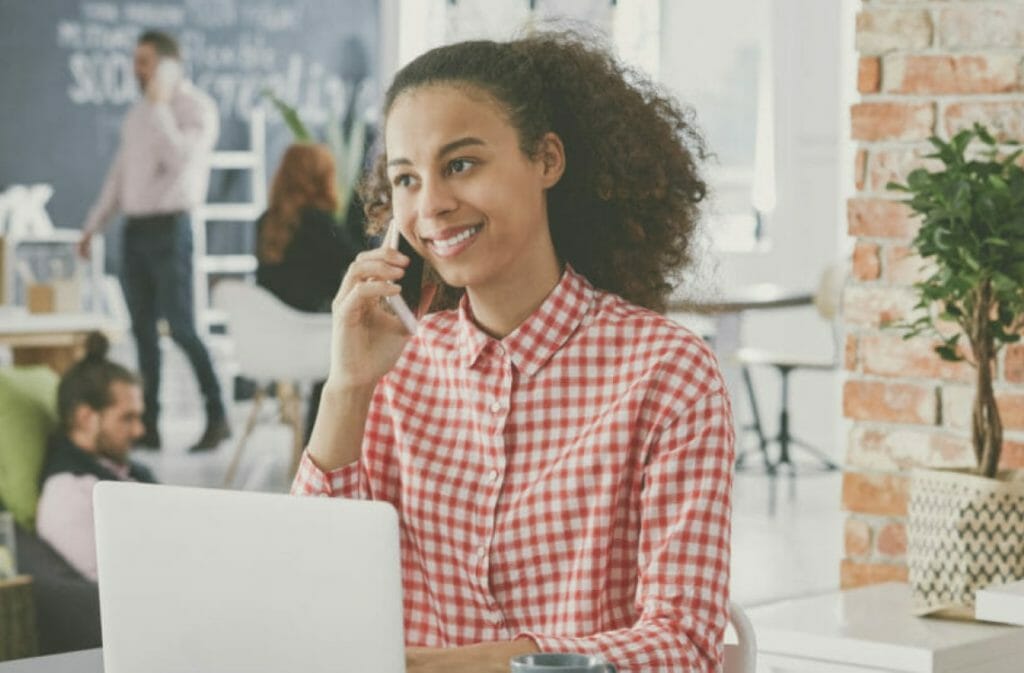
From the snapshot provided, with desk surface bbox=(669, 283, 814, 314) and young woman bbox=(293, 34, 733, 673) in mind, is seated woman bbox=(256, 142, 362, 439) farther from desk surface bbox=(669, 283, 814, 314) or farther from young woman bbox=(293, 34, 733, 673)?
young woman bbox=(293, 34, 733, 673)

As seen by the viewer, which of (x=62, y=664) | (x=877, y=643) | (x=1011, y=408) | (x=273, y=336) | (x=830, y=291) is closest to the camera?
(x=62, y=664)

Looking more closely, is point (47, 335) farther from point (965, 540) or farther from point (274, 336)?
point (965, 540)

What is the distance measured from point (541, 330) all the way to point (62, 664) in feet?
1.78

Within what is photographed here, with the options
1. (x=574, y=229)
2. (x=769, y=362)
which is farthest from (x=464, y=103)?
(x=769, y=362)

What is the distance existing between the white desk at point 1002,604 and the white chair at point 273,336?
4.77m

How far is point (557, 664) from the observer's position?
1147 millimetres

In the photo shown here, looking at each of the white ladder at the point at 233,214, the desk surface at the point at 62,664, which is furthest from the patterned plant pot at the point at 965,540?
the white ladder at the point at 233,214

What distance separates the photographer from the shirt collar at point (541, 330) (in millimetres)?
1647

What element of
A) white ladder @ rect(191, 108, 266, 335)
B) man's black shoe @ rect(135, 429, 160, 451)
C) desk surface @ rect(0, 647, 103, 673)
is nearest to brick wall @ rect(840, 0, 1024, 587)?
desk surface @ rect(0, 647, 103, 673)

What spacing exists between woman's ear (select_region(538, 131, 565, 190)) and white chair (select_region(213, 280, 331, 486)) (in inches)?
192

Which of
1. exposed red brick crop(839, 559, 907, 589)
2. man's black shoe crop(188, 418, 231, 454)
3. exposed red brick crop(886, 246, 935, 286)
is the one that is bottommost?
man's black shoe crop(188, 418, 231, 454)

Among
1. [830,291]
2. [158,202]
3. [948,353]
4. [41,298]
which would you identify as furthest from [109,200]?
[948,353]

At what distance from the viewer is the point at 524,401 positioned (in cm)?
164

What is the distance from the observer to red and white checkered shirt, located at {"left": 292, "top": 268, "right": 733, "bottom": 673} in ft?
4.97
